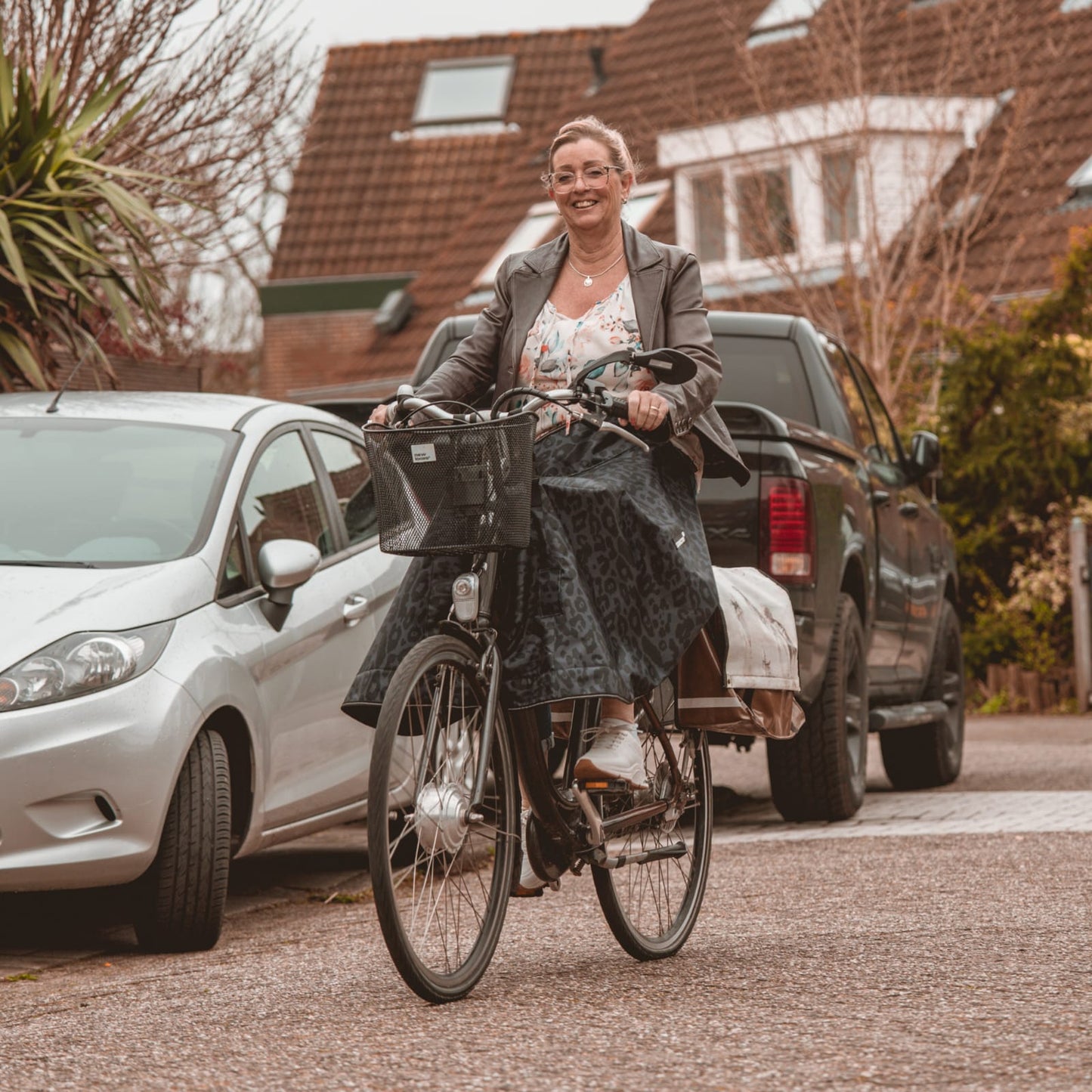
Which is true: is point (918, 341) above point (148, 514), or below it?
above

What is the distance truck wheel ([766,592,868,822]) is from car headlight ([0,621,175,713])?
299cm

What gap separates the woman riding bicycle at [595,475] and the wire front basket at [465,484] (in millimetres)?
213

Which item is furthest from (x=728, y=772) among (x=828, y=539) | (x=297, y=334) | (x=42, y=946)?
(x=297, y=334)

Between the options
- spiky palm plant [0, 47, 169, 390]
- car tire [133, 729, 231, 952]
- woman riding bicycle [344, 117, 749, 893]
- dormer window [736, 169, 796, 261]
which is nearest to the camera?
woman riding bicycle [344, 117, 749, 893]

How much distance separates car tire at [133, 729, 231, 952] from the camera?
5.56 m

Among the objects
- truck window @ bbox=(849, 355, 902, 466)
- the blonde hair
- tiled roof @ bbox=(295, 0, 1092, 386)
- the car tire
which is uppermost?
tiled roof @ bbox=(295, 0, 1092, 386)

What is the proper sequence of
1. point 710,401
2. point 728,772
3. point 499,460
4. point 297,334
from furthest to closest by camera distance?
point 297,334, point 728,772, point 710,401, point 499,460

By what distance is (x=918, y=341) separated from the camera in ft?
60.5

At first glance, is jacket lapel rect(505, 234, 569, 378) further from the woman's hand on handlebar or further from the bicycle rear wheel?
the bicycle rear wheel

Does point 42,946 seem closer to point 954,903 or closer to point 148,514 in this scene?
point 148,514

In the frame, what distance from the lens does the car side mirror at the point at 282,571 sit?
613 centimetres

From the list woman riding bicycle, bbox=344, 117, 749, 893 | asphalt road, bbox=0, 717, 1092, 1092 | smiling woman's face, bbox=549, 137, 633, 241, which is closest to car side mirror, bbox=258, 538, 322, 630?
asphalt road, bbox=0, 717, 1092, 1092

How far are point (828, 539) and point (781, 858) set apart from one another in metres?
1.27

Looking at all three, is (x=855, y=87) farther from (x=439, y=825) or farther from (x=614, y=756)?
(x=439, y=825)
